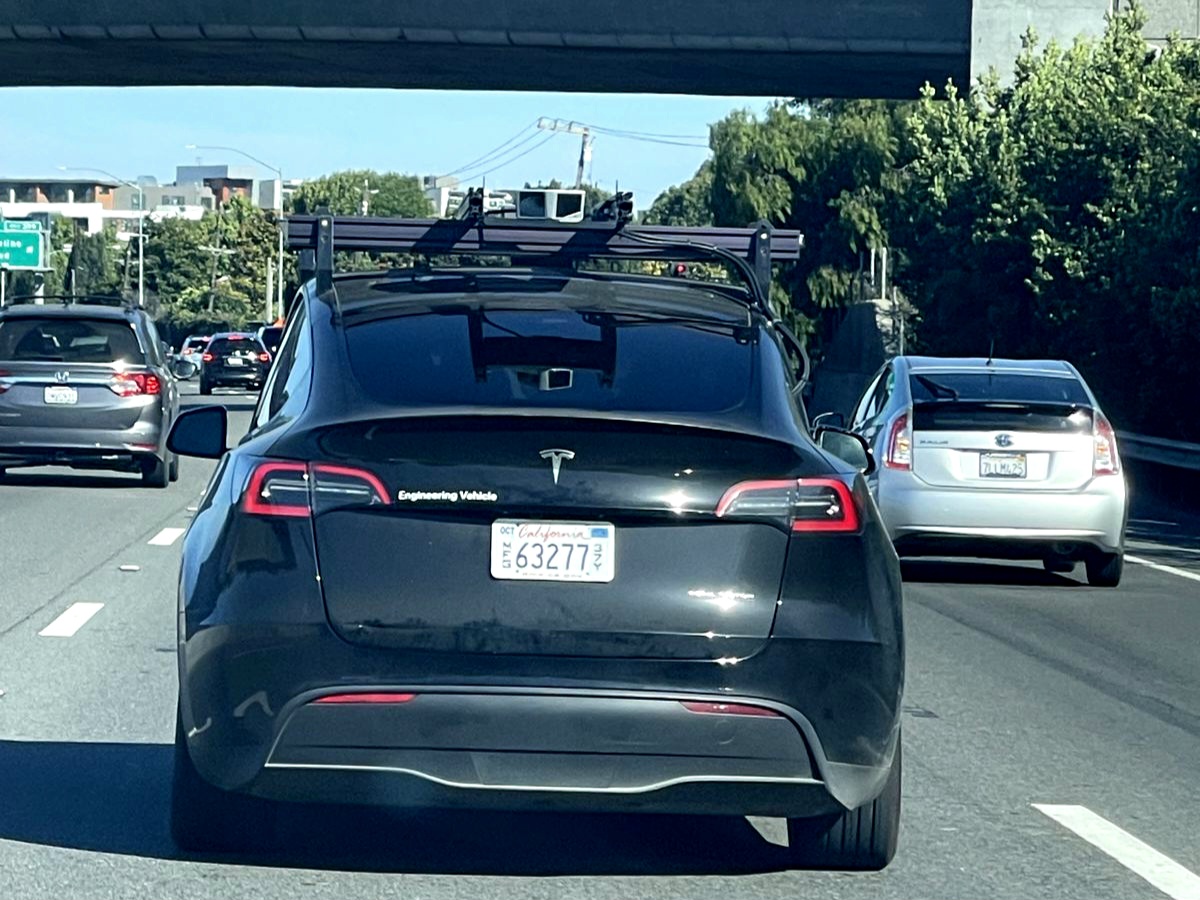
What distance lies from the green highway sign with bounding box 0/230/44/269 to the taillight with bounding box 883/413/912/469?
78519mm

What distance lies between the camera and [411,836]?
7020mm

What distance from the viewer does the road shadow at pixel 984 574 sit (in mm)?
16203

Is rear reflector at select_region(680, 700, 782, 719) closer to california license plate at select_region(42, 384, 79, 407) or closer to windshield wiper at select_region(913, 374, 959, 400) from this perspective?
windshield wiper at select_region(913, 374, 959, 400)

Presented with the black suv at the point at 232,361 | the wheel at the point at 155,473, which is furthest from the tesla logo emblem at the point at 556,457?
the black suv at the point at 232,361

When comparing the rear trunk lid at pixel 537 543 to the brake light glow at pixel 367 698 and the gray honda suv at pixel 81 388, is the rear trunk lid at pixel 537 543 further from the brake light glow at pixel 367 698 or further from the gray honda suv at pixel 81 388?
the gray honda suv at pixel 81 388

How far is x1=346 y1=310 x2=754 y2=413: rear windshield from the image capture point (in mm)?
6152

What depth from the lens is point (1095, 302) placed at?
116 ft

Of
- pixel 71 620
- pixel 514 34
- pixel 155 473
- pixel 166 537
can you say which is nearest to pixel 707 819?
pixel 71 620

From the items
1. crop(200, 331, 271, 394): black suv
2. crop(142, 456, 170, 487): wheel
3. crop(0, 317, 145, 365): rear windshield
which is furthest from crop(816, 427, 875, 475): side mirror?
crop(200, 331, 271, 394): black suv

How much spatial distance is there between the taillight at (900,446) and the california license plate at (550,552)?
9726 mm

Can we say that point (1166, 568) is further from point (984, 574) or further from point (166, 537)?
point (166, 537)

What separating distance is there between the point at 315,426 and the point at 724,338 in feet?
4.31

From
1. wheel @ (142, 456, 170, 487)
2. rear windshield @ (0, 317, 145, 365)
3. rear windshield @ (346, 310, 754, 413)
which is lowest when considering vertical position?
wheel @ (142, 456, 170, 487)

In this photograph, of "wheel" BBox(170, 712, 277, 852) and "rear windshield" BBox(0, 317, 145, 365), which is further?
"rear windshield" BBox(0, 317, 145, 365)
